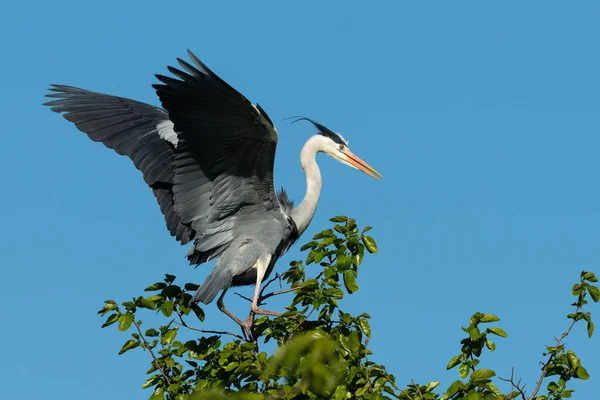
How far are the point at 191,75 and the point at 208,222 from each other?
1.38 m

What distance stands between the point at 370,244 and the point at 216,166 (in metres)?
1.93

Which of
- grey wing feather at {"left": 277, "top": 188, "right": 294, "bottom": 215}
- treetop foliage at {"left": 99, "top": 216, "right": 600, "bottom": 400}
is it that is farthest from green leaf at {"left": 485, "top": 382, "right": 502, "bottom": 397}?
grey wing feather at {"left": 277, "top": 188, "right": 294, "bottom": 215}

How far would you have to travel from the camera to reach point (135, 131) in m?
8.29

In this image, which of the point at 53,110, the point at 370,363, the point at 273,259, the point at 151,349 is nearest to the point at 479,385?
the point at 370,363

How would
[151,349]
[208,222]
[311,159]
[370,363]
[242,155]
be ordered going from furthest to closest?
[311,159]
[208,222]
[242,155]
[151,349]
[370,363]

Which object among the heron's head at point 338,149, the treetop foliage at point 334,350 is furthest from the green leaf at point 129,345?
the heron's head at point 338,149

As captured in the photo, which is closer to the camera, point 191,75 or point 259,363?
point 259,363

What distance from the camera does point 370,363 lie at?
466cm

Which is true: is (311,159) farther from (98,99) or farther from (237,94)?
(98,99)

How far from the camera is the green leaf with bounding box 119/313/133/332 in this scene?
16.5 feet

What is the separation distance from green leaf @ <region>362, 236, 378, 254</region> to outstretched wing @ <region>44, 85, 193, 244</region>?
8.09ft

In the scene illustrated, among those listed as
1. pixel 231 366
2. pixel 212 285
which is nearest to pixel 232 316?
pixel 212 285

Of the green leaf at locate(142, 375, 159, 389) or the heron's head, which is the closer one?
the green leaf at locate(142, 375, 159, 389)

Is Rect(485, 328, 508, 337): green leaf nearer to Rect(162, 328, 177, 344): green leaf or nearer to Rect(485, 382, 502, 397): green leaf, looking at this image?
Rect(485, 382, 502, 397): green leaf
